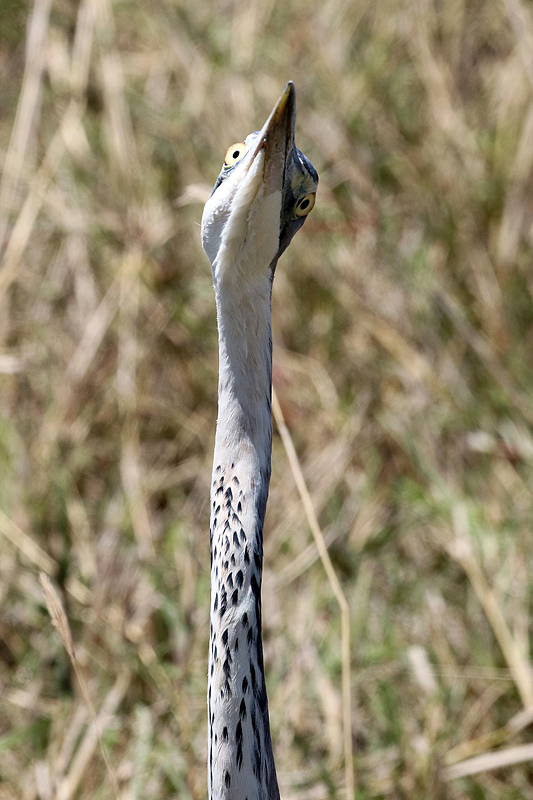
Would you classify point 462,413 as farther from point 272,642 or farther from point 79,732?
point 79,732

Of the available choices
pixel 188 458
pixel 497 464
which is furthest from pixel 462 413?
pixel 188 458

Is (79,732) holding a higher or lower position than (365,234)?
lower

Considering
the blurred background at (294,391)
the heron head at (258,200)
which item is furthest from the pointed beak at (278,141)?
the blurred background at (294,391)

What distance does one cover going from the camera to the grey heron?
1.35 meters

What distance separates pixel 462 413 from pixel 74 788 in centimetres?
171

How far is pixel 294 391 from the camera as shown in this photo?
3354mm

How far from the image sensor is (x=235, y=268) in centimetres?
139

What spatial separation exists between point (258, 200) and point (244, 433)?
35 centimetres

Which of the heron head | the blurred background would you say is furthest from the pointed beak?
the blurred background

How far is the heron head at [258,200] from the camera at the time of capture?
52.7 inches

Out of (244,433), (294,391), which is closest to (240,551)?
(244,433)

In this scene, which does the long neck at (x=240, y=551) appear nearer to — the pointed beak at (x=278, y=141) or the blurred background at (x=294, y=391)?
the pointed beak at (x=278, y=141)

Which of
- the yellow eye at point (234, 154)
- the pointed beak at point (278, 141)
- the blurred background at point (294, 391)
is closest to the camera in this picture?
the pointed beak at point (278, 141)

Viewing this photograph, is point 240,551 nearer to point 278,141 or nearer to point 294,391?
point 278,141
